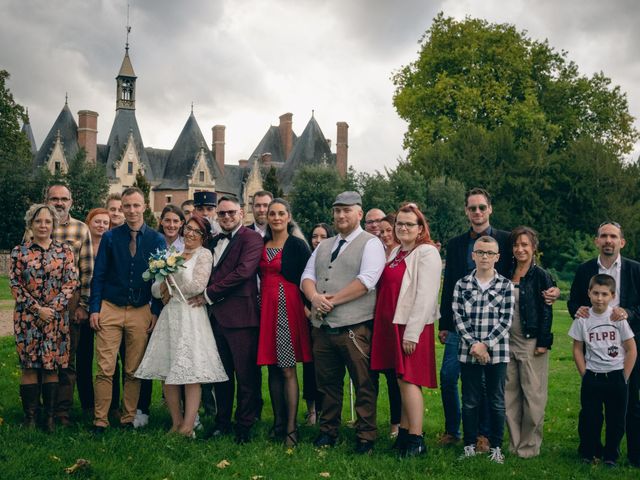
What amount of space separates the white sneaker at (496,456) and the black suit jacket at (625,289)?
1537 millimetres

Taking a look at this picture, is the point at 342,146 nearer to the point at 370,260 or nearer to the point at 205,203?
the point at 205,203

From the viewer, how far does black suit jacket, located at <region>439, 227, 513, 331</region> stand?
6.74m

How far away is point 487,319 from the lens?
6254 mm

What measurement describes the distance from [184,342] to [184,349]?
2.8 inches

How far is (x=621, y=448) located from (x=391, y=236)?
334 centimetres

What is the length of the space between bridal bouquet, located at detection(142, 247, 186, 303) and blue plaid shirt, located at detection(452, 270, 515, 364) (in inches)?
111

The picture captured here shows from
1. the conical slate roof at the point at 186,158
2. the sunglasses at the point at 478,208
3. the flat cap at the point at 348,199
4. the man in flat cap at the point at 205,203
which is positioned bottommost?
the sunglasses at the point at 478,208

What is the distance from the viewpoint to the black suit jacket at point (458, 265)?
6742 mm

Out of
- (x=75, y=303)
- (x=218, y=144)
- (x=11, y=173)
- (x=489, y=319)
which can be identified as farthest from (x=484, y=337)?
(x=218, y=144)

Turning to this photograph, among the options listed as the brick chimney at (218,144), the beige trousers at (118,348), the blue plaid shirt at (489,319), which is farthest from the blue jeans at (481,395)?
the brick chimney at (218,144)

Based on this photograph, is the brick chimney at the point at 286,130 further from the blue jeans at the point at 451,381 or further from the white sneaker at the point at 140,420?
the blue jeans at the point at 451,381

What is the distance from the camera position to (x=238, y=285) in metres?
6.88

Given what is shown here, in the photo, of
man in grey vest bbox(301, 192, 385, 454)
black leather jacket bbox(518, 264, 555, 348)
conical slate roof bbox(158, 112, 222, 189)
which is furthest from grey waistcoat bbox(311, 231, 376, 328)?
conical slate roof bbox(158, 112, 222, 189)

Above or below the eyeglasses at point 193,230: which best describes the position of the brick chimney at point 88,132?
above
